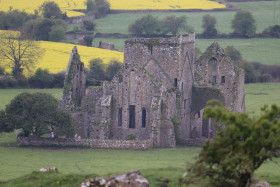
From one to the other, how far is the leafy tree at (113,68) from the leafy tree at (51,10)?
141 ft

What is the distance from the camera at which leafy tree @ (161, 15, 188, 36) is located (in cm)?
13162

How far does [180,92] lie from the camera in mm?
63969

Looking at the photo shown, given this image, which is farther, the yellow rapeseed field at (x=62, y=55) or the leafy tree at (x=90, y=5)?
the leafy tree at (x=90, y=5)

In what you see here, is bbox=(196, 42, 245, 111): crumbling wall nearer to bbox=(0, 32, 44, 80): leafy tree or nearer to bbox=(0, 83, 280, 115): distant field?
bbox=(0, 83, 280, 115): distant field

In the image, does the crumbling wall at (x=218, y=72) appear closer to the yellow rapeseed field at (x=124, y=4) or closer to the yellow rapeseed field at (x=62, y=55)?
the yellow rapeseed field at (x=62, y=55)

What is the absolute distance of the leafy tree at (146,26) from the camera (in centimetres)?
12912

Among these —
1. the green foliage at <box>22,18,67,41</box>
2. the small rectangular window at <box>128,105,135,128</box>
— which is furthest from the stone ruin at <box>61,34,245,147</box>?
the green foliage at <box>22,18,67,41</box>

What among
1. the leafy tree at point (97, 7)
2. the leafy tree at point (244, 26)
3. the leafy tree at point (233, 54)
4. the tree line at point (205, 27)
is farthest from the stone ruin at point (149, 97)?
the leafy tree at point (97, 7)

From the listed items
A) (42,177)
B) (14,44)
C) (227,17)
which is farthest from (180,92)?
(227,17)

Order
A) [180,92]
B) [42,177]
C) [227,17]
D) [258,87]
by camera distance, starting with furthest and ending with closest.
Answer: [227,17]
[258,87]
[180,92]
[42,177]

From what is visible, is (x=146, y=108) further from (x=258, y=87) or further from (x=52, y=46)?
(x=52, y=46)

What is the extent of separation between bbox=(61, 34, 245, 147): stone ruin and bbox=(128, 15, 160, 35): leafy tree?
6088 centimetres

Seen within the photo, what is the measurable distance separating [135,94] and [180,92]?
4150 mm

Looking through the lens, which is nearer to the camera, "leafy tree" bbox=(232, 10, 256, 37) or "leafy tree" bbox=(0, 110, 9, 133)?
"leafy tree" bbox=(0, 110, 9, 133)
